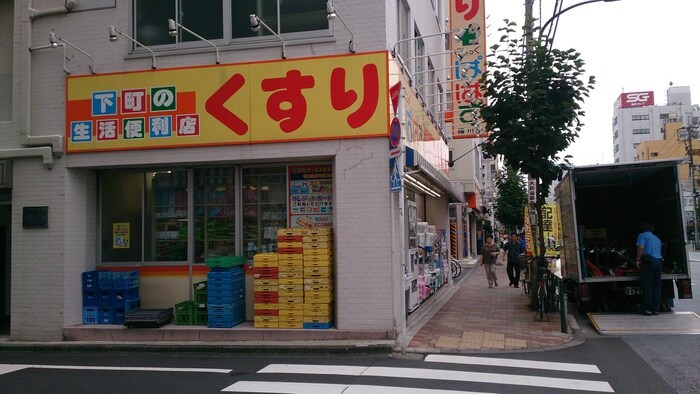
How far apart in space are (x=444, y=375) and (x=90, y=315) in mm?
7404

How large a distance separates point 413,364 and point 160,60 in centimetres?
742

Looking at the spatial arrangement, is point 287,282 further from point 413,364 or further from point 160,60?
point 160,60

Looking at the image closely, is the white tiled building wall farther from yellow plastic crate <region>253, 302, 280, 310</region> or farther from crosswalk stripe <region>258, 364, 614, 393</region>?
crosswalk stripe <region>258, 364, 614, 393</region>

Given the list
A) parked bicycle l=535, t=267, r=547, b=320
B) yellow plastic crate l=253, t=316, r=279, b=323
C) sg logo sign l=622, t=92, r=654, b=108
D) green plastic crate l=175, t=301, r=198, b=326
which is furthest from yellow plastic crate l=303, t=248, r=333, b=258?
sg logo sign l=622, t=92, r=654, b=108

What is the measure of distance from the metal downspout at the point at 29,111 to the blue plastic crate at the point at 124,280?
8.22 ft

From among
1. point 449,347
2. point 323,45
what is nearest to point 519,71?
point 323,45

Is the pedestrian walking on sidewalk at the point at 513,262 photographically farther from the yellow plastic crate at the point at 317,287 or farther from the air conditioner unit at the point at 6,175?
the air conditioner unit at the point at 6,175

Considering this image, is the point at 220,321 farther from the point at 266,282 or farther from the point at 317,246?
the point at 317,246

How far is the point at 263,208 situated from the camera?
38.5 feet

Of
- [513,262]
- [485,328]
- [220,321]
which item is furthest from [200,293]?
[513,262]

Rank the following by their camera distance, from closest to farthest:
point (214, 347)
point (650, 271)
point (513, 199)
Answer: point (214, 347) → point (650, 271) → point (513, 199)

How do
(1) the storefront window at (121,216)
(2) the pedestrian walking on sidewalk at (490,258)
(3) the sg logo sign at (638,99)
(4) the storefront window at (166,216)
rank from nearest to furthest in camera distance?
(4) the storefront window at (166,216) → (1) the storefront window at (121,216) → (2) the pedestrian walking on sidewalk at (490,258) → (3) the sg logo sign at (638,99)

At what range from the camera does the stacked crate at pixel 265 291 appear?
35.3 ft

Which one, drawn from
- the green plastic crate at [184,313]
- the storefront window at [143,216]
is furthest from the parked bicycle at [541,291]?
the storefront window at [143,216]
